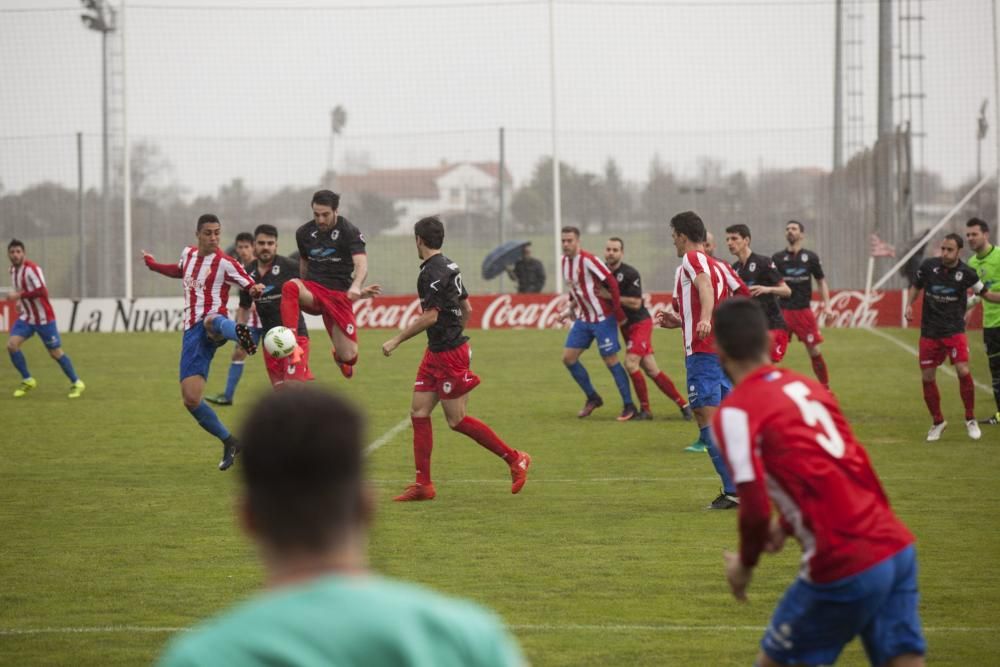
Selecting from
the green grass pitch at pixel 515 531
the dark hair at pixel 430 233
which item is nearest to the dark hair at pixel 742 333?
the green grass pitch at pixel 515 531

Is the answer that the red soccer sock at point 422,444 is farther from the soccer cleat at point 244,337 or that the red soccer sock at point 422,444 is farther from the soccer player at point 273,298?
the soccer player at point 273,298

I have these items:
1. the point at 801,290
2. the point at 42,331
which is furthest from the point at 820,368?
the point at 42,331

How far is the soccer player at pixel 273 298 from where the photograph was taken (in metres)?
13.4

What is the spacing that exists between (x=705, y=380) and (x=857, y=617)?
259 inches

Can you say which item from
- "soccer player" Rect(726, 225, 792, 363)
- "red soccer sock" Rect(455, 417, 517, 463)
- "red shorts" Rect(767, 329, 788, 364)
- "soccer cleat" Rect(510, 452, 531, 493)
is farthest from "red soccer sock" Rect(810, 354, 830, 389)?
"red soccer sock" Rect(455, 417, 517, 463)

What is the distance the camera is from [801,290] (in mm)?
18938

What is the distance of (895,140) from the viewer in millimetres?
35688

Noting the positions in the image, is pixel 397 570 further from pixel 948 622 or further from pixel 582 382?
pixel 582 382

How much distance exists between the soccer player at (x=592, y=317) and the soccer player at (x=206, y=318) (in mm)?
5419

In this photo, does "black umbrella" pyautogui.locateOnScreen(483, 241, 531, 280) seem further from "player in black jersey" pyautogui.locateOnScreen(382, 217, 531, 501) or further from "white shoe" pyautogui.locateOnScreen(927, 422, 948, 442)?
"player in black jersey" pyautogui.locateOnScreen(382, 217, 531, 501)

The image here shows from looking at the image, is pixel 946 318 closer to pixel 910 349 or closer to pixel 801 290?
pixel 801 290

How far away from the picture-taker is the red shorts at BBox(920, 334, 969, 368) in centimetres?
1441

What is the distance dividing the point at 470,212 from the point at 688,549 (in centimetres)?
2839

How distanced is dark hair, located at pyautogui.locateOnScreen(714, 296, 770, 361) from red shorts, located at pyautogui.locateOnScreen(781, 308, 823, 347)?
557 inches
